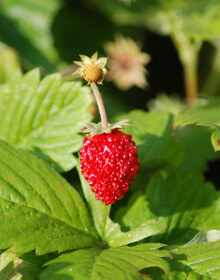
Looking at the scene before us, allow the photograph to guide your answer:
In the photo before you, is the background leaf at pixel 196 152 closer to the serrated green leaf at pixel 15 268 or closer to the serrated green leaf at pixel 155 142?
the serrated green leaf at pixel 155 142

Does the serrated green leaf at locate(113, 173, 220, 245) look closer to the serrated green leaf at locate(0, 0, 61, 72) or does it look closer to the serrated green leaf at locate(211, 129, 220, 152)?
the serrated green leaf at locate(211, 129, 220, 152)

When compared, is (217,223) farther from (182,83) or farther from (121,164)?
(182,83)

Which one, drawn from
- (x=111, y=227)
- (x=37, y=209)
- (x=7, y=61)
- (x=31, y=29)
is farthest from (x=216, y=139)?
(x=31, y=29)

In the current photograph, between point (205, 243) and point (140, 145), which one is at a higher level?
point (140, 145)

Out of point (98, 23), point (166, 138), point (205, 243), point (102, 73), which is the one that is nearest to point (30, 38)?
point (98, 23)

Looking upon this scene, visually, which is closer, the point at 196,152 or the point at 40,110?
the point at 40,110

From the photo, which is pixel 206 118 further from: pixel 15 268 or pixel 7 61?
pixel 7 61
